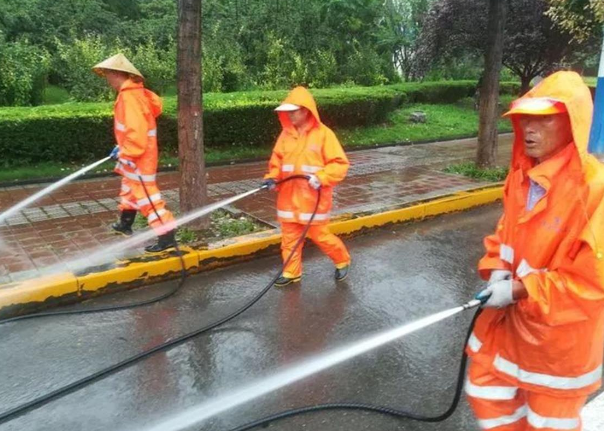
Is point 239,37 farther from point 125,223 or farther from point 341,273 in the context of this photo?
point 341,273

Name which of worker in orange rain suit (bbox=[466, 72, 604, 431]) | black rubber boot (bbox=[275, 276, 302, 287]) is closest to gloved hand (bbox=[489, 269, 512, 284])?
worker in orange rain suit (bbox=[466, 72, 604, 431])

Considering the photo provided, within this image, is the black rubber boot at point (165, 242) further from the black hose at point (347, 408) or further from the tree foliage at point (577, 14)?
the tree foliage at point (577, 14)

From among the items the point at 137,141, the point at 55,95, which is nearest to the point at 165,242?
the point at 137,141

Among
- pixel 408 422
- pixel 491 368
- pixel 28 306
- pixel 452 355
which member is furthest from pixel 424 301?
pixel 28 306

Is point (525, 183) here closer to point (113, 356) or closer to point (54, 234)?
point (113, 356)

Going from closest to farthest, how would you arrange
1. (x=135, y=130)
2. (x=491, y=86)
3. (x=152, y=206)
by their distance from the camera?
(x=135, y=130) → (x=152, y=206) → (x=491, y=86)

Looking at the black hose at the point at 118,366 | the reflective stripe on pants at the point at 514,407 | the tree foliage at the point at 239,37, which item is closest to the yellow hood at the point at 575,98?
the reflective stripe on pants at the point at 514,407

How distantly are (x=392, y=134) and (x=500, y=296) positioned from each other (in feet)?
36.0

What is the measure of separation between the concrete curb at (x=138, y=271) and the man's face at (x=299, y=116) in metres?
1.46

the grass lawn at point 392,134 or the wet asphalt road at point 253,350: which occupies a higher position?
the grass lawn at point 392,134

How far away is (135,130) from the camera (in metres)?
4.80

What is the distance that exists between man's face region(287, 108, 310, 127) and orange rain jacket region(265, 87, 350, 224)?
5 centimetres

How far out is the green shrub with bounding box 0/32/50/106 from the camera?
33.9ft

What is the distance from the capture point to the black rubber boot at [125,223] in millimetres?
5566
